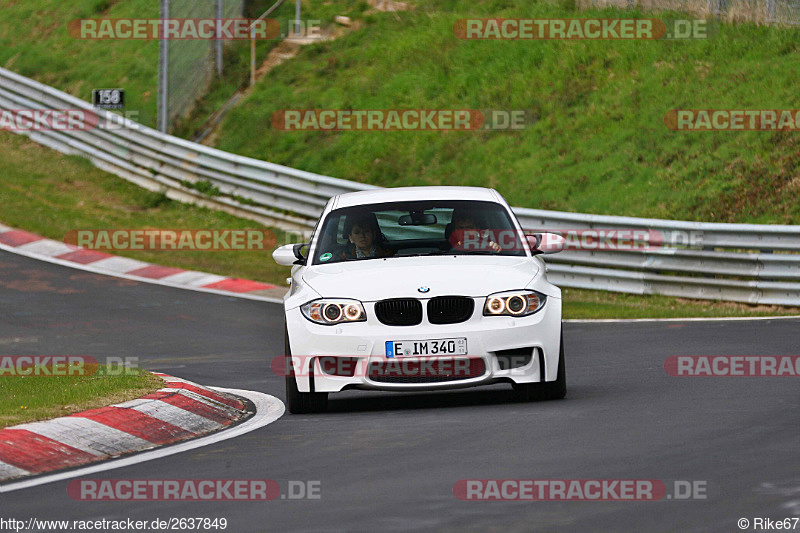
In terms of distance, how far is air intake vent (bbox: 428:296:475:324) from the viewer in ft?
30.5

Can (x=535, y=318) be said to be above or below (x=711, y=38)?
below

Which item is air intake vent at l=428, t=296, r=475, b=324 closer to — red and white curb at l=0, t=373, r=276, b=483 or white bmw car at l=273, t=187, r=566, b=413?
white bmw car at l=273, t=187, r=566, b=413

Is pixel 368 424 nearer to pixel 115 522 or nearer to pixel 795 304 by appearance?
pixel 115 522

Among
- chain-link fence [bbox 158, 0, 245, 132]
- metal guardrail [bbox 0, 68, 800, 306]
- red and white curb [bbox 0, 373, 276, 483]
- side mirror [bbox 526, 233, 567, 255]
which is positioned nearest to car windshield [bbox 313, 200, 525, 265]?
side mirror [bbox 526, 233, 567, 255]

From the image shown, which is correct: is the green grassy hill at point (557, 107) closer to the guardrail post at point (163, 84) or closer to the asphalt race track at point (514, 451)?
the guardrail post at point (163, 84)

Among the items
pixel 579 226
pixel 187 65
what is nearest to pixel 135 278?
pixel 579 226

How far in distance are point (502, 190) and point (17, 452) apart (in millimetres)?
16110

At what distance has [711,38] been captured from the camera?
985 inches

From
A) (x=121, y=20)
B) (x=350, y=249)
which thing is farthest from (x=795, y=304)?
(x=121, y=20)

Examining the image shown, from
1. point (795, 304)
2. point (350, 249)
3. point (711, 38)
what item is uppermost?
point (711, 38)

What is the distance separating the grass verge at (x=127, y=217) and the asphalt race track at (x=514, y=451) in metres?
3.92

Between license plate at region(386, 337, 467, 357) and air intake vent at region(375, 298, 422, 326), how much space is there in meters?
0.17

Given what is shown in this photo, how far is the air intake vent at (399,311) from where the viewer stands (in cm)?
930

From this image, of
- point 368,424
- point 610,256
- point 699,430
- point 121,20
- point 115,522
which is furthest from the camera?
point 121,20
